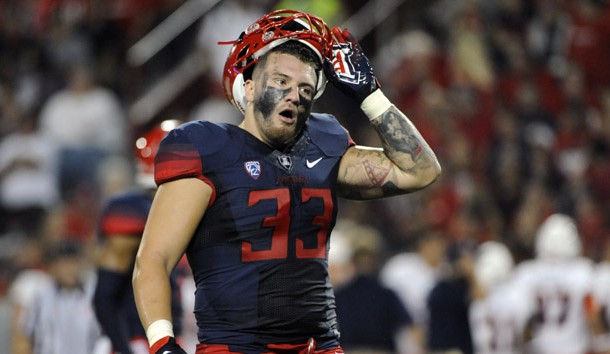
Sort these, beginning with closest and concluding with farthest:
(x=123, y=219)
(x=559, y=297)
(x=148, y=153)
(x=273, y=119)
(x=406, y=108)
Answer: (x=273, y=119) → (x=123, y=219) → (x=148, y=153) → (x=559, y=297) → (x=406, y=108)

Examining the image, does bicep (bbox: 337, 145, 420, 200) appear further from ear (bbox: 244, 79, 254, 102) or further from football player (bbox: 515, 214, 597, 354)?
football player (bbox: 515, 214, 597, 354)

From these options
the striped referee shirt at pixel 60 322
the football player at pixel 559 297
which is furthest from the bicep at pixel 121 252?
the football player at pixel 559 297

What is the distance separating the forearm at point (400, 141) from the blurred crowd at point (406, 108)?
6954mm

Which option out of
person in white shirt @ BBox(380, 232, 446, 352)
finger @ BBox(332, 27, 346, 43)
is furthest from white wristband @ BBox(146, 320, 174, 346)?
person in white shirt @ BBox(380, 232, 446, 352)

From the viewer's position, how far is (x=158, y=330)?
11.5ft

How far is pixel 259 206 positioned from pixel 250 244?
121 millimetres

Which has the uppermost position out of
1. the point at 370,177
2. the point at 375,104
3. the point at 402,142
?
the point at 375,104

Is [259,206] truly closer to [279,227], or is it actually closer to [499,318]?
[279,227]

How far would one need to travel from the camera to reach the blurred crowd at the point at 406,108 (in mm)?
11484

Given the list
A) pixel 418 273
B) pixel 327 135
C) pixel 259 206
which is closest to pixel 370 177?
pixel 327 135

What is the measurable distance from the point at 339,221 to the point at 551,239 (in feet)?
8.45

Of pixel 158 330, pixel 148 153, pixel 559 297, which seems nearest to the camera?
pixel 158 330

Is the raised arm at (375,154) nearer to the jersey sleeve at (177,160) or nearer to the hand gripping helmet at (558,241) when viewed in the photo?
the jersey sleeve at (177,160)

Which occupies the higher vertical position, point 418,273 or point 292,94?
point 292,94
